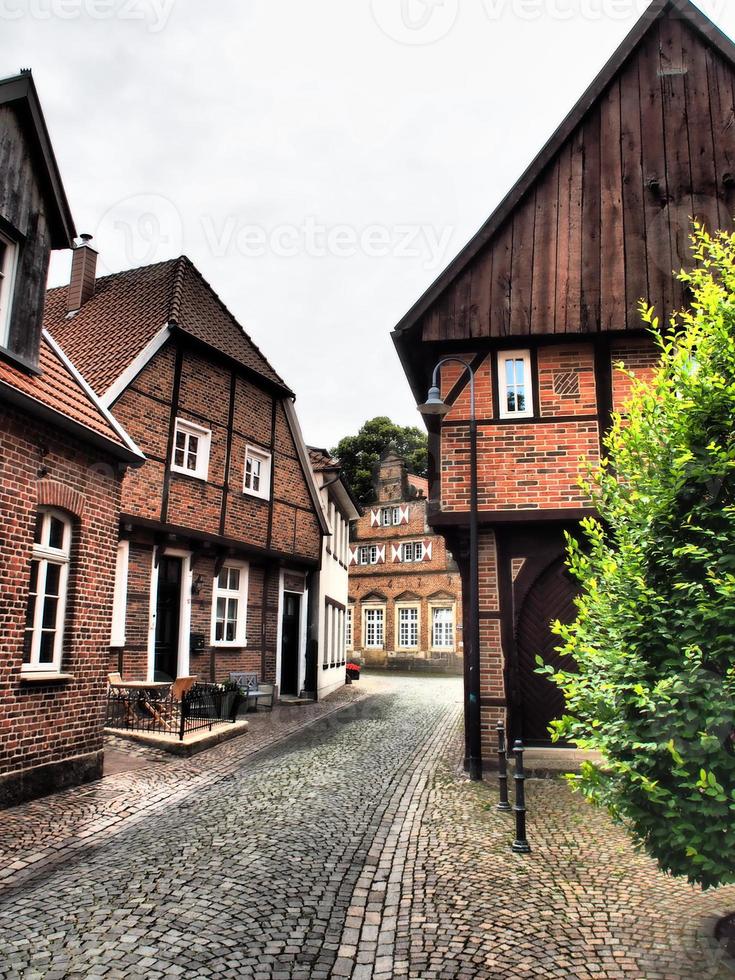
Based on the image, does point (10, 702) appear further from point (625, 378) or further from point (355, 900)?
point (625, 378)

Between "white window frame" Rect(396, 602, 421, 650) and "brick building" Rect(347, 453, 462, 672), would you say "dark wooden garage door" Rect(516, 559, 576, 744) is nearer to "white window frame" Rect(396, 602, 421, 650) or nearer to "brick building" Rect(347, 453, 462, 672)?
"brick building" Rect(347, 453, 462, 672)

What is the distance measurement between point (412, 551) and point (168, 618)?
24427 mm

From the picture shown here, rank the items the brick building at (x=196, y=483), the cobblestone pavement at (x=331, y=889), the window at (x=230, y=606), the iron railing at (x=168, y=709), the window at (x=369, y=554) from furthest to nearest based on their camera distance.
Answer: the window at (x=369, y=554) < the window at (x=230, y=606) < the brick building at (x=196, y=483) < the iron railing at (x=168, y=709) < the cobblestone pavement at (x=331, y=889)

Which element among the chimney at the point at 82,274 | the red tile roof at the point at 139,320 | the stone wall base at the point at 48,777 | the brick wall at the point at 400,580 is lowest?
the stone wall base at the point at 48,777

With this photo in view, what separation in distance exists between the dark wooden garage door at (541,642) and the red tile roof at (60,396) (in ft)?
18.5

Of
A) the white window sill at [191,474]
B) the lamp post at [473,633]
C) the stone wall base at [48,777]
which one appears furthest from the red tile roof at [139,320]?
the stone wall base at [48,777]

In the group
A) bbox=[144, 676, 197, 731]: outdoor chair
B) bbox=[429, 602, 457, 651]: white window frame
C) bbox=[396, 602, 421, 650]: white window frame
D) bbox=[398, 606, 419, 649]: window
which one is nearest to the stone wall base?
bbox=[144, 676, 197, 731]: outdoor chair

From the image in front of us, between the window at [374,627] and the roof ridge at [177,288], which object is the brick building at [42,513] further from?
the window at [374,627]

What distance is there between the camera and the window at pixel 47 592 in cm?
802

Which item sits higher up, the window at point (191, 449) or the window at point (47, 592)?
the window at point (191, 449)

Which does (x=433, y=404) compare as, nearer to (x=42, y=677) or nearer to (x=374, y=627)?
(x=42, y=677)

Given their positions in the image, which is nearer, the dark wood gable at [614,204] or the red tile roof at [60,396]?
the red tile roof at [60,396]

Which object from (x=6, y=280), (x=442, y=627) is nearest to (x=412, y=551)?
(x=442, y=627)

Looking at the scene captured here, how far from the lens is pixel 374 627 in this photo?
127 ft
